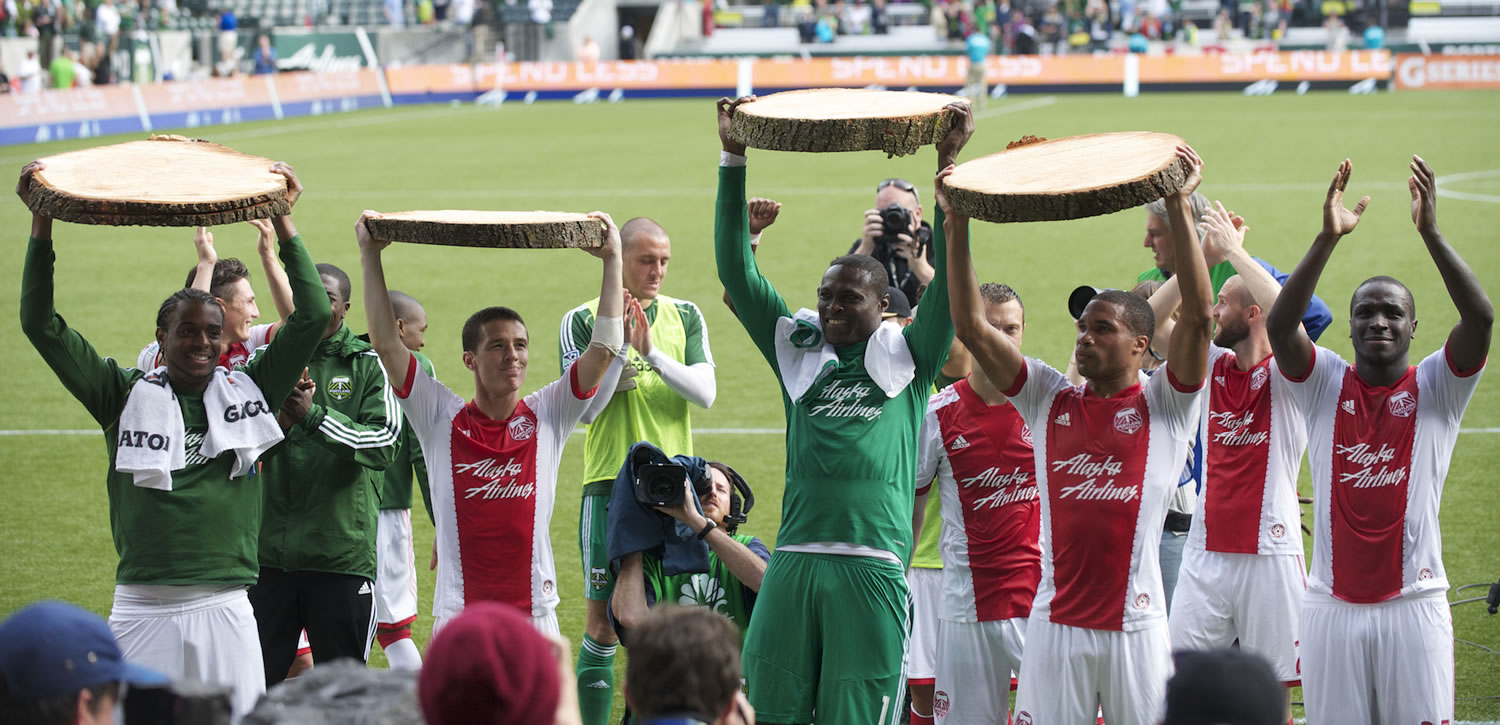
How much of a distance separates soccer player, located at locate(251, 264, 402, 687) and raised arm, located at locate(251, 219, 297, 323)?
27cm

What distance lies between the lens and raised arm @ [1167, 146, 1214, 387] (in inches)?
179

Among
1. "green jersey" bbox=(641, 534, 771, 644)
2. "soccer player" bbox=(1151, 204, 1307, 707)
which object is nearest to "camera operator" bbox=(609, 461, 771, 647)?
"green jersey" bbox=(641, 534, 771, 644)

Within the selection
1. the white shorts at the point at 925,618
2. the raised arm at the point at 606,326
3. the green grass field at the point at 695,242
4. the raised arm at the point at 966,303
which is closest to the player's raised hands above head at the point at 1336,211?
the raised arm at the point at 966,303

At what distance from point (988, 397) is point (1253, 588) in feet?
4.10

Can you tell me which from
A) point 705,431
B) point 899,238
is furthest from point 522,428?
point 705,431

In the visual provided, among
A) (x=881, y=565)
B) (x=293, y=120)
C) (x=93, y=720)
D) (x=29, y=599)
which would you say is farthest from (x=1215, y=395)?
(x=293, y=120)

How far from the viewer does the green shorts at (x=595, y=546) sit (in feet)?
20.6

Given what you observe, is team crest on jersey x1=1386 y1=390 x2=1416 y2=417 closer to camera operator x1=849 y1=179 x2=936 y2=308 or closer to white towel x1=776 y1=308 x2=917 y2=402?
white towel x1=776 y1=308 x2=917 y2=402

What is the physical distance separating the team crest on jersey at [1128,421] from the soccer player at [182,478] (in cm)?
273

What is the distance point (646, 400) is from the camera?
675cm

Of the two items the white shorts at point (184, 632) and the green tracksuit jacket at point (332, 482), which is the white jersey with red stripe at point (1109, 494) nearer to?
the green tracksuit jacket at point (332, 482)

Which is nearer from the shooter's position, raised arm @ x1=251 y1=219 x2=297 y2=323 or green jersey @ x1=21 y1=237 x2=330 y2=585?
green jersey @ x1=21 y1=237 x2=330 y2=585

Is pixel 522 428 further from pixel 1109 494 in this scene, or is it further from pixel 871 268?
pixel 1109 494

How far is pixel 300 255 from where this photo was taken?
5129 mm
